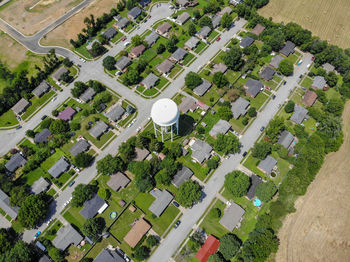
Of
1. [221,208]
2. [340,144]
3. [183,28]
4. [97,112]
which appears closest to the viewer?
[221,208]

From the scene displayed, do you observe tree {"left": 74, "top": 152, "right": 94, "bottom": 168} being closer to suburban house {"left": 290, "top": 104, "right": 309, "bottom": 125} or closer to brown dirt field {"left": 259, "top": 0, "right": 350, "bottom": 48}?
suburban house {"left": 290, "top": 104, "right": 309, "bottom": 125}

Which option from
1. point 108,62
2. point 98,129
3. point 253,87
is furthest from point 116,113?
point 253,87

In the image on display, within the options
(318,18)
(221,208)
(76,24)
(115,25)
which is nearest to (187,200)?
(221,208)

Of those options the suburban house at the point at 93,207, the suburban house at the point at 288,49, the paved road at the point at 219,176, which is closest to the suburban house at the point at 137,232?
the paved road at the point at 219,176

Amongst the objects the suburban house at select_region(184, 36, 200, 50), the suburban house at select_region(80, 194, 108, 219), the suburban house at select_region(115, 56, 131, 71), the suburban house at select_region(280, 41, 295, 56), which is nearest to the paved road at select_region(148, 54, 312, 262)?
the suburban house at select_region(280, 41, 295, 56)

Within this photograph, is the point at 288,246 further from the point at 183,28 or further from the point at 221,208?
the point at 183,28
